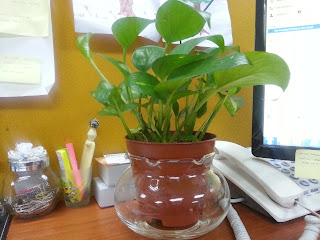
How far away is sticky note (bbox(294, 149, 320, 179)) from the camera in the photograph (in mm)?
500

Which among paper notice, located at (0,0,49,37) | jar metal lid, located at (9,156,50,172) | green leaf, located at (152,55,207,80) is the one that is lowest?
jar metal lid, located at (9,156,50,172)

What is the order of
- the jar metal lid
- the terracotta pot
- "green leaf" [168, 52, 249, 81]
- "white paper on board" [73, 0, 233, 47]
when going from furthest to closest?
"white paper on board" [73, 0, 233, 47], the jar metal lid, the terracotta pot, "green leaf" [168, 52, 249, 81]

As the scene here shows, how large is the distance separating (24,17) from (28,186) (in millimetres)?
330

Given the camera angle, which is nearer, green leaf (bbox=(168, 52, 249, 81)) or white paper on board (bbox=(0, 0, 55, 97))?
green leaf (bbox=(168, 52, 249, 81))

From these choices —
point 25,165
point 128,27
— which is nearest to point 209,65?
point 128,27

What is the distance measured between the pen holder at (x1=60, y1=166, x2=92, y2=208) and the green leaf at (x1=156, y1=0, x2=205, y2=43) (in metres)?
0.34

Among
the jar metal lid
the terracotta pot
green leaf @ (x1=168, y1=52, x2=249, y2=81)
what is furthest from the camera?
the jar metal lid

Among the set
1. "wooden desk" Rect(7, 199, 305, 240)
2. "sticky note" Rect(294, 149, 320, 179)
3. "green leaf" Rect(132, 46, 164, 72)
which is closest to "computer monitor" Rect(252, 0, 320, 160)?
"sticky note" Rect(294, 149, 320, 179)

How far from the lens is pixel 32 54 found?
1.82ft

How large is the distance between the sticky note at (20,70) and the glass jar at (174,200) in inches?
11.6

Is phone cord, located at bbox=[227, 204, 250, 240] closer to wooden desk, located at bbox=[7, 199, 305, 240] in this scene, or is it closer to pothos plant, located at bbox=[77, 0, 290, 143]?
wooden desk, located at bbox=[7, 199, 305, 240]

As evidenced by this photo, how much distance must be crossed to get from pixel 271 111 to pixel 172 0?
0.34 m

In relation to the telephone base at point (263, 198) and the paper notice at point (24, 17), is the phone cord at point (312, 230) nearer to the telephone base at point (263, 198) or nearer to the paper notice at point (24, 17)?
the telephone base at point (263, 198)

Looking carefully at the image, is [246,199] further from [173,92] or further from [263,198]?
[173,92]
